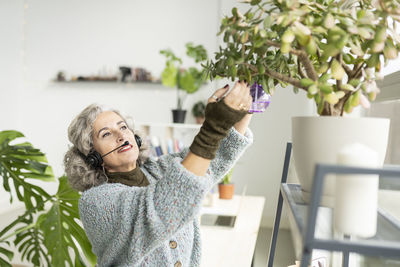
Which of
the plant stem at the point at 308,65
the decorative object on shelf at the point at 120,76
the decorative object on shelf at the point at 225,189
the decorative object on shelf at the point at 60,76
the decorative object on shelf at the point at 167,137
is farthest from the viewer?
the decorative object on shelf at the point at 60,76

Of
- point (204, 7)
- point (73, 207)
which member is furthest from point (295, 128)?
point (204, 7)

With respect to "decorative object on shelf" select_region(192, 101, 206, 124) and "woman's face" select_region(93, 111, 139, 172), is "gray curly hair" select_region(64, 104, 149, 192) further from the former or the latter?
"decorative object on shelf" select_region(192, 101, 206, 124)

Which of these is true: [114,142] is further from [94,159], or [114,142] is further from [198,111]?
[198,111]

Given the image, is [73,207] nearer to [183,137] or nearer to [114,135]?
[114,135]

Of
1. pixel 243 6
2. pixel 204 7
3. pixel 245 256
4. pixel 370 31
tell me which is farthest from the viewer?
pixel 204 7

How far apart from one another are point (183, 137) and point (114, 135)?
11.5ft

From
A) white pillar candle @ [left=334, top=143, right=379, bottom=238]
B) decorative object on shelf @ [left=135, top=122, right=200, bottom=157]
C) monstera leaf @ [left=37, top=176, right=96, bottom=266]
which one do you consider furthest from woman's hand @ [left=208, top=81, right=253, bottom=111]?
decorative object on shelf @ [left=135, top=122, right=200, bottom=157]

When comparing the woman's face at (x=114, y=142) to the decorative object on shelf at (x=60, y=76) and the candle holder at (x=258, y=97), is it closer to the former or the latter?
the candle holder at (x=258, y=97)

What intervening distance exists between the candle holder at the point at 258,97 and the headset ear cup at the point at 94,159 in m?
0.66

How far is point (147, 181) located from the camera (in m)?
1.45

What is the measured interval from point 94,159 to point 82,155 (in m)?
0.10

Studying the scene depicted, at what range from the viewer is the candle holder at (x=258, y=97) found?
92cm

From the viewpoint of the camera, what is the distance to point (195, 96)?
4902mm

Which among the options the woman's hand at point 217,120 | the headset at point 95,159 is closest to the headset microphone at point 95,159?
the headset at point 95,159
